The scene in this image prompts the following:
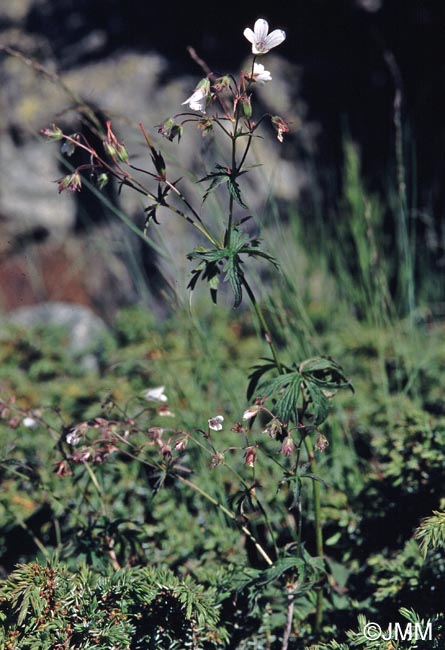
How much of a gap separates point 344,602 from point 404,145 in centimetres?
253

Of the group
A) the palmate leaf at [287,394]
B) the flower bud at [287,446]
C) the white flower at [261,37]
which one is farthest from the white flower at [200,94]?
the flower bud at [287,446]

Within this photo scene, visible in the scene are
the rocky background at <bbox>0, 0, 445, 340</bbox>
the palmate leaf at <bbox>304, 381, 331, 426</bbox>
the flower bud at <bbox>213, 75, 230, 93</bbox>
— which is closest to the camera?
the flower bud at <bbox>213, 75, 230, 93</bbox>

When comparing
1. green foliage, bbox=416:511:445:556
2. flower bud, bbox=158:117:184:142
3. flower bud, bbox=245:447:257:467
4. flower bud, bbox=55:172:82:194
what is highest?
flower bud, bbox=158:117:184:142

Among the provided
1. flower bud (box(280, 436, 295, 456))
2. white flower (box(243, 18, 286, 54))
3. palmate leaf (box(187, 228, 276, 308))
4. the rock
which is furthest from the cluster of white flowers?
the rock

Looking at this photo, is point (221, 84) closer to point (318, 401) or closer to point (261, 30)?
point (261, 30)

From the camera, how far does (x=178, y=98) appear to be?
12.2 feet

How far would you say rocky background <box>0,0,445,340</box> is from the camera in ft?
11.9

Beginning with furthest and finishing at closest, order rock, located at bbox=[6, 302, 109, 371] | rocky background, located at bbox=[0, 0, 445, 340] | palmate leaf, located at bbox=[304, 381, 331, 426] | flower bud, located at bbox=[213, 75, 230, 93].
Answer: rocky background, located at bbox=[0, 0, 445, 340] → rock, located at bbox=[6, 302, 109, 371] → palmate leaf, located at bbox=[304, 381, 331, 426] → flower bud, located at bbox=[213, 75, 230, 93]

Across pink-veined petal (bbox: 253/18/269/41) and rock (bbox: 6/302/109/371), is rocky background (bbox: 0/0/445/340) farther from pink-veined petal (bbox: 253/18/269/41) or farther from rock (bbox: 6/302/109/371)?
pink-veined petal (bbox: 253/18/269/41)

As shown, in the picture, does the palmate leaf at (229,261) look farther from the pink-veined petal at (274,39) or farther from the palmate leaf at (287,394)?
the pink-veined petal at (274,39)

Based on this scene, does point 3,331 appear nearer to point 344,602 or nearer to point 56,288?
point 56,288

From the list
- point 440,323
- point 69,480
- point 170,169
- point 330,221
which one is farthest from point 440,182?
point 69,480

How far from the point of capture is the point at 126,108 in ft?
12.2

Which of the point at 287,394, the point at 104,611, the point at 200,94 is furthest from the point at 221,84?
the point at 104,611
